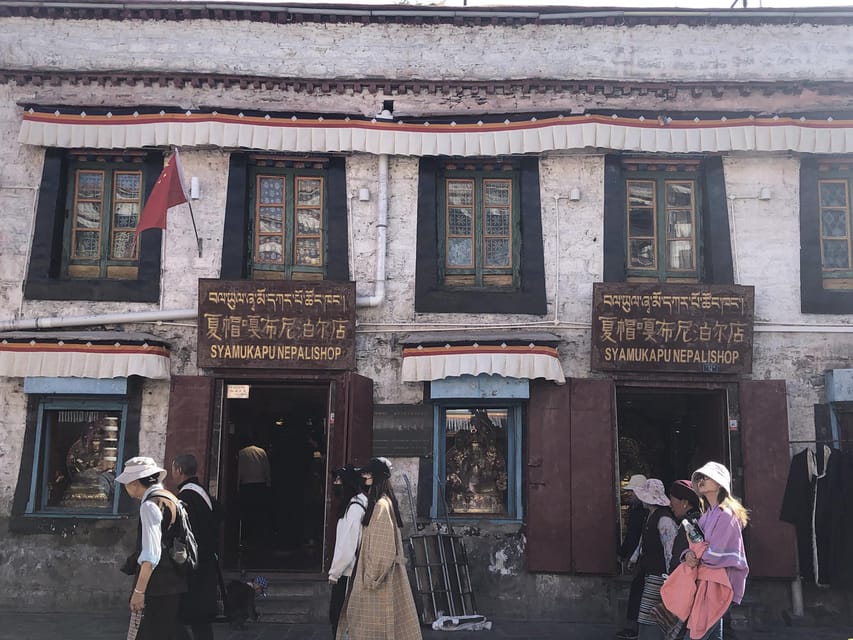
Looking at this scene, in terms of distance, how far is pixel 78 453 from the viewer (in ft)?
35.8

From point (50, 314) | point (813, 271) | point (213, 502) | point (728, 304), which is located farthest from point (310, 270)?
point (813, 271)

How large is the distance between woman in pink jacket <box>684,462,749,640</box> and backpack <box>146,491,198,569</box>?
3.71 meters

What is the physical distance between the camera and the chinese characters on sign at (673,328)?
34.7 feet

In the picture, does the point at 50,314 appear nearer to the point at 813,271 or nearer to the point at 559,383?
the point at 559,383

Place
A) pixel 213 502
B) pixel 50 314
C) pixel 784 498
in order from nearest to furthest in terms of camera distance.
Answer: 1. pixel 213 502
2. pixel 784 498
3. pixel 50 314

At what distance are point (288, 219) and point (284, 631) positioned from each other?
16.8ft

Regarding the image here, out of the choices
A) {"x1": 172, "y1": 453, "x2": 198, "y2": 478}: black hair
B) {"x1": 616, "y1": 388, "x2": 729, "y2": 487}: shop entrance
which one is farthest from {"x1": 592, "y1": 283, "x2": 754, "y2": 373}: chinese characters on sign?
{"x1": 172, "y1": 453, "x2": 198, "y2": 478}: black hair

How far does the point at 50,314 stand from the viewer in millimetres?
10836

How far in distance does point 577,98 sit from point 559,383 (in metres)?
3.81

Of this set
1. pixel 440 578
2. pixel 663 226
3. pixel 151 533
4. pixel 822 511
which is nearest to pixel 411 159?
pixel 663 226

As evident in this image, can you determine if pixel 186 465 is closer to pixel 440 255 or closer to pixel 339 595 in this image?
pixel 339 595

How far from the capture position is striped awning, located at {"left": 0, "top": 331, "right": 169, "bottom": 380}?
1015 cm

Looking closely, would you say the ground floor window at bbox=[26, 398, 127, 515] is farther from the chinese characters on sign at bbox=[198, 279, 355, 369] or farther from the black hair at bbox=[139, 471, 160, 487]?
the black hair at bbox=[139, 471, 160, 487]

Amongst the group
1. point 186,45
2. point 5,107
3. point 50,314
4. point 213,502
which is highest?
point 186,45
